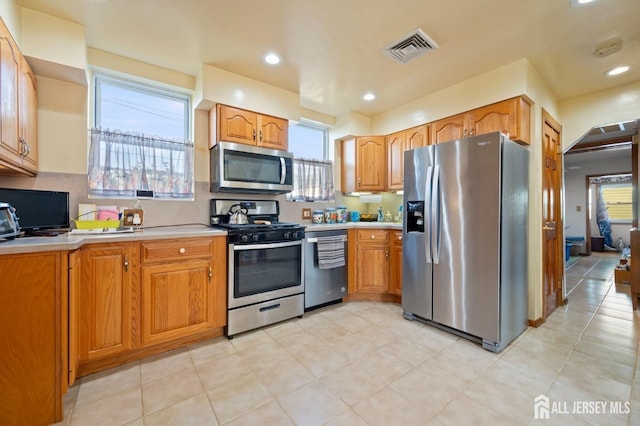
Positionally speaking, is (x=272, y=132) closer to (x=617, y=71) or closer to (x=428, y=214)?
(x=428, y=214)

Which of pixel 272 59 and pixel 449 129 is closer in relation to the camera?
pixel 272 59

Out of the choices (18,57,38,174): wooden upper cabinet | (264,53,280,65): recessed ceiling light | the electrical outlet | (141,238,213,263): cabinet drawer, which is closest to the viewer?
(18,57,38,174): wooden upper cabinet

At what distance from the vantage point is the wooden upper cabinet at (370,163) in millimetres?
3729

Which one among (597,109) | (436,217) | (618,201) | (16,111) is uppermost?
(597,109)

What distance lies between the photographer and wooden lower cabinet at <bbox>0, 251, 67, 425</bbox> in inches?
51.2

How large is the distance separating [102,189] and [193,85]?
52.4 inches

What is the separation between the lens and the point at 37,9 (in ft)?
6.03

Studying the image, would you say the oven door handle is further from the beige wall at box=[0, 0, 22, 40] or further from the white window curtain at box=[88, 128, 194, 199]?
the beige wall at box=[0, 0, 22, 40]

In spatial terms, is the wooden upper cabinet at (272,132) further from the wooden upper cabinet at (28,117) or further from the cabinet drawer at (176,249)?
the wooden upper cabinet at (28,117)

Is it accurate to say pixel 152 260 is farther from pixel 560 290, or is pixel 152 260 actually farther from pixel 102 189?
pixel 560 290

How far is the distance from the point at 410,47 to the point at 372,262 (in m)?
2.24

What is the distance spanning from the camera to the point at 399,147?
11.6 feet

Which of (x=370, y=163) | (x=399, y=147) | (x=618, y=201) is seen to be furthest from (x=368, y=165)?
(x=618, y=201)

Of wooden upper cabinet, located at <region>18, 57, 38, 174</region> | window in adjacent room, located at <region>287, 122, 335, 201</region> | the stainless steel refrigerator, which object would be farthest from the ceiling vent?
wooden upper cabinet, located at <region>18, 57, 38, 174</region>
